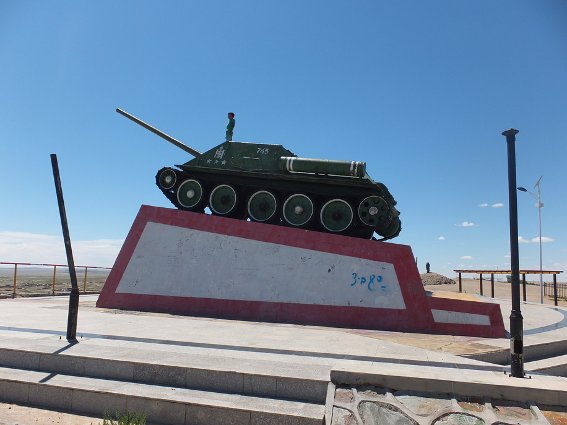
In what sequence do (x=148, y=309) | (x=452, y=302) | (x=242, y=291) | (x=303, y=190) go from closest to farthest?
(x=452, y=302) < (x=242, y=291) < (x=148, y=309) < (x=303, y=190)

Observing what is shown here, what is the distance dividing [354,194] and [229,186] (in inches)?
161

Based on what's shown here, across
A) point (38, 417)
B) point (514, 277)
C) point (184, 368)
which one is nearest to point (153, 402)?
point (184, 368)

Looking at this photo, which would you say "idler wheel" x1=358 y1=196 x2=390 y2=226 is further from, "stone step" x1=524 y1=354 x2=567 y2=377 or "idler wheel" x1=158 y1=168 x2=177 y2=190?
"idler wheel" x1=158 y1=168 x2=177 y2=190

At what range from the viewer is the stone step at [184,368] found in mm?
4988

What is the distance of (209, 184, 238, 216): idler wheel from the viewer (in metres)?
13.8

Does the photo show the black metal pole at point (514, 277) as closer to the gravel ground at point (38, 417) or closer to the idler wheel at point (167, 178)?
the gravel ground at point (38, 417)

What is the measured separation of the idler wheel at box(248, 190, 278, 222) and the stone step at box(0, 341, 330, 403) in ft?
24.3

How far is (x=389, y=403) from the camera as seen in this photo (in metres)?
3.91

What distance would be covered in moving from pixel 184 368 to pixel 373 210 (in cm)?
825

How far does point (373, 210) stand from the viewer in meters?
12.3

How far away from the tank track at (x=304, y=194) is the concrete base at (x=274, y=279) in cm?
177

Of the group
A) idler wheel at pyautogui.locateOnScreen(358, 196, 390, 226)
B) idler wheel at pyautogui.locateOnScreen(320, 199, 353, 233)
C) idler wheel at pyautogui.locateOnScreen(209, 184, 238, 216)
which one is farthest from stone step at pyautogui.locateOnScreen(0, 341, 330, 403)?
idler wheel at pyautogui.locateOnScreen(209, 184, 238, 216)

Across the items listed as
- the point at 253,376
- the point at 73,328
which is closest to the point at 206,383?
the point at 253,376

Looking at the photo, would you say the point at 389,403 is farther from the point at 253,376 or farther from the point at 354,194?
the point at 354,194
